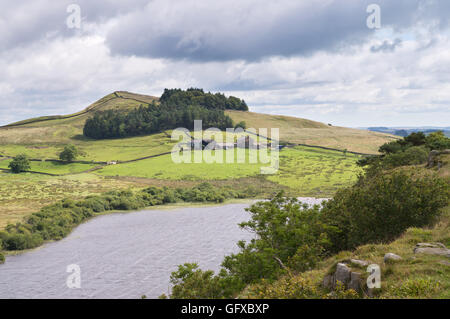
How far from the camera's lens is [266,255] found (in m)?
29.9

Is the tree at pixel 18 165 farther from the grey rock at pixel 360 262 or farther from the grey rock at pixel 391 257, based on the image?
the grey rock at pixel 391 257

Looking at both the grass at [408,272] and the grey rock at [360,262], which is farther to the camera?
the grey rock at [360,262]

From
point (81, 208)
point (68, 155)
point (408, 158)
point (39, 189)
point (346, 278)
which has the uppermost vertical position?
point (408, 158)

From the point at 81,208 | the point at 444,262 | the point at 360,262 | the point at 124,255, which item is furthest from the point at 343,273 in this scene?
the point at 81,208

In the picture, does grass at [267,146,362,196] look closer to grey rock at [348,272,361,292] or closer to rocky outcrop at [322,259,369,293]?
rocky outcrop at [322,259,369,293]

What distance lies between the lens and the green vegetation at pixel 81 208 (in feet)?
210

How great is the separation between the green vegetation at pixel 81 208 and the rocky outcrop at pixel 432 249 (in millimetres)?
60375

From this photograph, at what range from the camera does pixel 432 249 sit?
21719mm

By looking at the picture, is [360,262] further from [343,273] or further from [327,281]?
[327,281]

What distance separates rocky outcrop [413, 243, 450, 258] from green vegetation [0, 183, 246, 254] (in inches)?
2377

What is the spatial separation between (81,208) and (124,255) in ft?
94.9

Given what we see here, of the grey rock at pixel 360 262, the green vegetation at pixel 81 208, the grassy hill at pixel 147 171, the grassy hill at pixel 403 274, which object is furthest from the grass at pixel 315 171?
the grey rock at pixel 360 262
